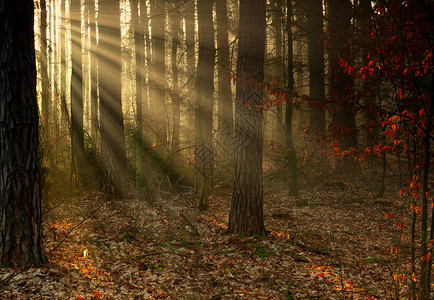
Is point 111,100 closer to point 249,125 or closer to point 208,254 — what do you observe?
point 249,125

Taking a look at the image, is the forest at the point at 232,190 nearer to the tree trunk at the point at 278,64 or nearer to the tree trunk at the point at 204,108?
the tree trunk at the point at 204,108

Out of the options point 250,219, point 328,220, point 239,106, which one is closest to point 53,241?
point 250,219

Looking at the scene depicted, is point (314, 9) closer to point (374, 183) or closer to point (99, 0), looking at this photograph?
point (374, 183)

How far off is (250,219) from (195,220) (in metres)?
2.04

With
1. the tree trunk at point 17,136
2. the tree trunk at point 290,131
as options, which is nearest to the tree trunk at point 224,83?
the tree trunk at point 290,131

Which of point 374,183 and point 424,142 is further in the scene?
point 374,183

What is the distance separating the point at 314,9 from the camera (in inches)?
534

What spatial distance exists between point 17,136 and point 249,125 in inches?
168

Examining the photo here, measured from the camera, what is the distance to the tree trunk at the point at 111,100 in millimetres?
9883

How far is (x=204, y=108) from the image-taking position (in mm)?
9953

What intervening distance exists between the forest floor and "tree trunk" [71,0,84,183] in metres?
1.33

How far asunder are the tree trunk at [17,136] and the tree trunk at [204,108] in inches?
195

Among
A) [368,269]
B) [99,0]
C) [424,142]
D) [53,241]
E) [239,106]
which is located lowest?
[368,269]

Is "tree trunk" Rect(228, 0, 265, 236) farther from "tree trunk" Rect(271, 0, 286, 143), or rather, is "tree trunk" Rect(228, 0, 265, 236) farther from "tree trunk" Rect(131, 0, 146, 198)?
"tree trunk" Rect(131, 0, 146, 198)
